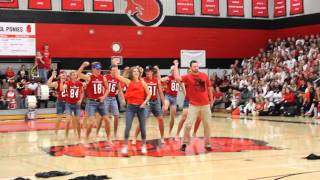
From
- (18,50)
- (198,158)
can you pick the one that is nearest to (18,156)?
(198,158)

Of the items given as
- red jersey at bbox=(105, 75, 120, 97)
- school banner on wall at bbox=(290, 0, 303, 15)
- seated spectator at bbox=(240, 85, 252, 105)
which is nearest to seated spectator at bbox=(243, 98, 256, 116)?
seated spectator at bbox=(240, 85, 252, 105)

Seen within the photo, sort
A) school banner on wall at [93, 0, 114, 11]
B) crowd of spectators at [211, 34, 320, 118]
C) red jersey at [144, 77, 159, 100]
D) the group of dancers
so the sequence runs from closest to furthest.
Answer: the group of dancers → red jersey at [144, 77, 159, 100] → crowd of spectators at [211, 34, 320, 118] → school banner on wall at [93, 0, 114, 11]

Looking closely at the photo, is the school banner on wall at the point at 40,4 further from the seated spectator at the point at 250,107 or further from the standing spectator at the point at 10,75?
the seated spectator at the point at 250,107

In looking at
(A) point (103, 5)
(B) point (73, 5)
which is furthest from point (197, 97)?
(A) point (103, 5)

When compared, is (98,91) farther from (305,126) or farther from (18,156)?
(305,126)

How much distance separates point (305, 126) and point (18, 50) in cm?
1584

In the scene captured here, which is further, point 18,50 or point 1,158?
point 18,50

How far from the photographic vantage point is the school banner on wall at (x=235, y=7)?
1400 inches

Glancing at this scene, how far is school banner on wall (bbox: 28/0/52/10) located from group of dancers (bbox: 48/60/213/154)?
13.4 metres

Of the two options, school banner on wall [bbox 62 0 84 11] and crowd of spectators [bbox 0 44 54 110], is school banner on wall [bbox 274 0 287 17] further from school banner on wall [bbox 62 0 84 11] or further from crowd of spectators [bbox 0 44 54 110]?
crowd of spectators [bbox 0 44 54 110]

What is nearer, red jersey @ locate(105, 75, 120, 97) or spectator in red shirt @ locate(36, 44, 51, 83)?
red jersey @ locate(105, 75, 120, 97)

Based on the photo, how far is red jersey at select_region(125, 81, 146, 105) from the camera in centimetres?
1345

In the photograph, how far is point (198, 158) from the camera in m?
12.3

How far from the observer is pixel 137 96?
1345 centimetres
